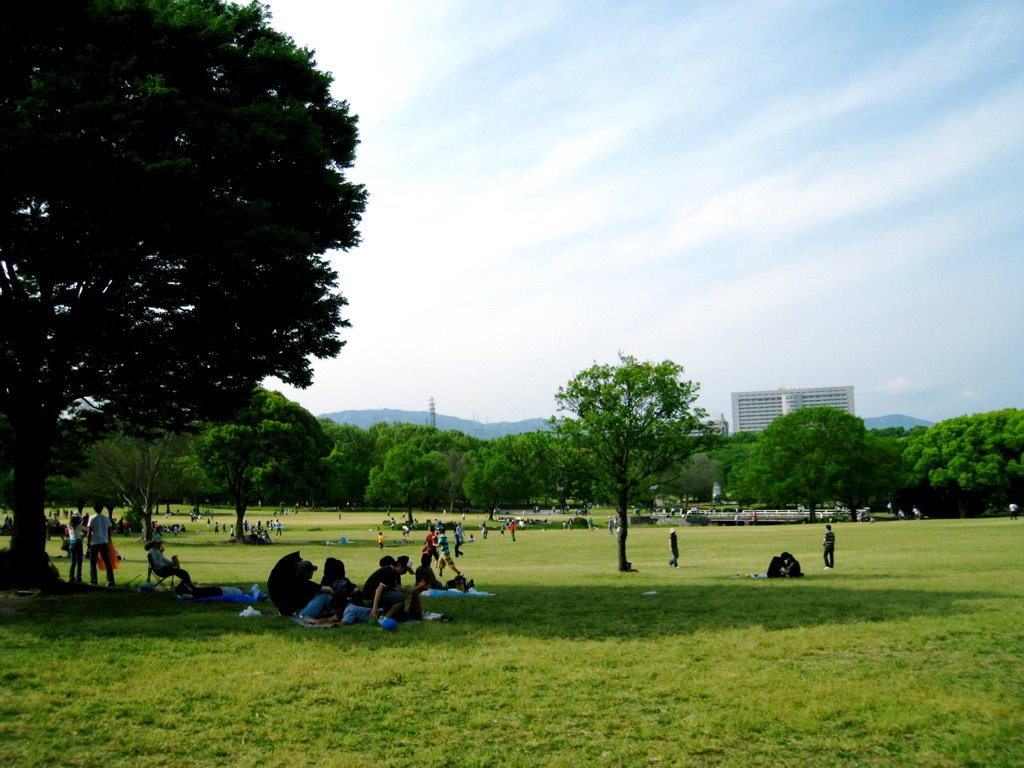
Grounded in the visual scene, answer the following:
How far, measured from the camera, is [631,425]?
2675 centimetres

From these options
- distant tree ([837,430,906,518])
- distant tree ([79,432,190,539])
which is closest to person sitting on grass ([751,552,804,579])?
distant tree ([79,432,190,539])

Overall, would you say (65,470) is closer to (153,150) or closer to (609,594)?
(153,150)

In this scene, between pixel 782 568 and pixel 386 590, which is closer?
pixel 386 590

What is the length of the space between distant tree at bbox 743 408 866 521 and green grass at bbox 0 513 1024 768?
224 feet

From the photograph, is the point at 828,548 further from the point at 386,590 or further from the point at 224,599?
the point at 224,599

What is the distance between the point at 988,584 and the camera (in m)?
19.7

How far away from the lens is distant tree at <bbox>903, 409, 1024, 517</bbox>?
240 feet

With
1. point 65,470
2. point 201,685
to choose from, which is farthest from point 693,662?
point 65,470

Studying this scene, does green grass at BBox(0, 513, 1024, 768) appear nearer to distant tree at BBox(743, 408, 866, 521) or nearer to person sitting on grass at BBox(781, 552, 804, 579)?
person sitting on grass at BBox(781, 552, 804, 579)

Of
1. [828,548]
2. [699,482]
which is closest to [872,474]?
[699,482]

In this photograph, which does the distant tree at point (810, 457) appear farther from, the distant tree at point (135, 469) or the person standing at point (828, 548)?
the distant tree at point (135, 469)

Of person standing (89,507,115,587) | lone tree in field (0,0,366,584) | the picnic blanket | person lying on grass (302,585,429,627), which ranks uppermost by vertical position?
lone tree in field (0,0,366,584)

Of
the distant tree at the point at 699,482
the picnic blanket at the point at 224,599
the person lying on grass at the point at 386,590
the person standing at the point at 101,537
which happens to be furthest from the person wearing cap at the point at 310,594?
the distant tree at the point at 699,482

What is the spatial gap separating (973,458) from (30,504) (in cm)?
8072
